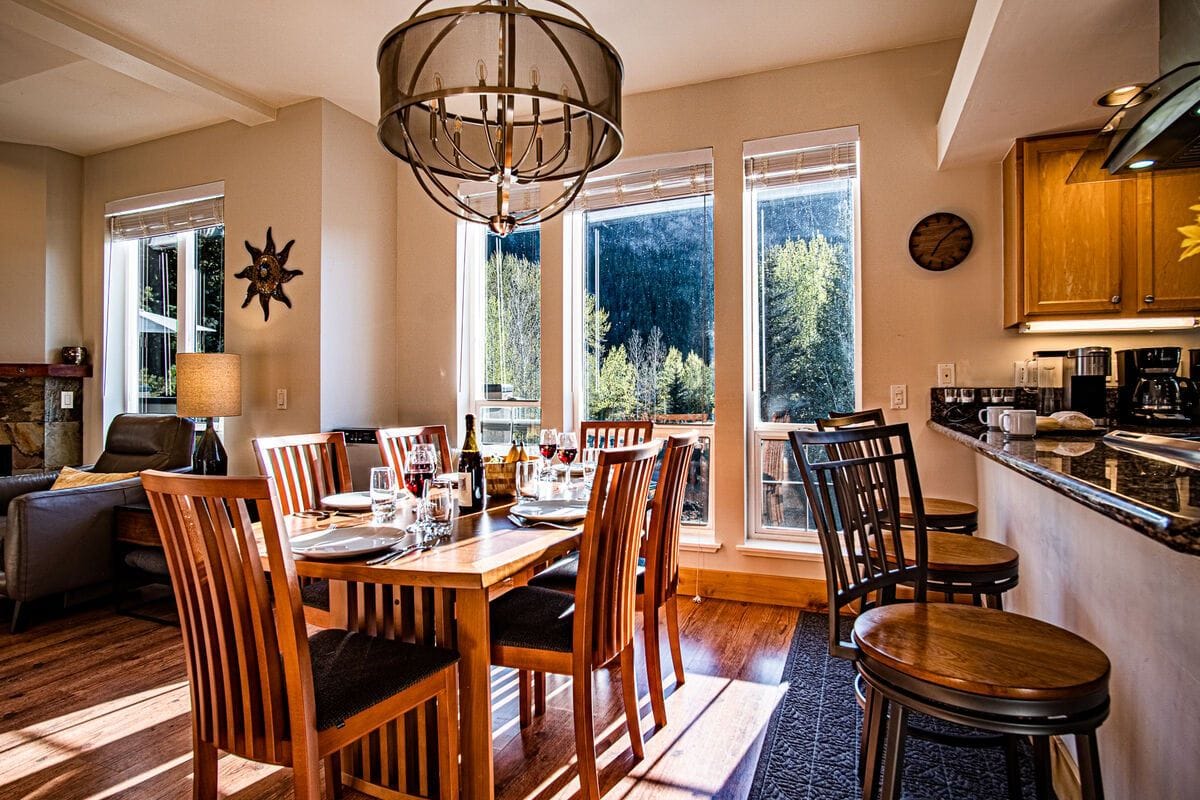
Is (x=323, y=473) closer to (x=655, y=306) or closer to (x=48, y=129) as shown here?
(x=655, y=306)

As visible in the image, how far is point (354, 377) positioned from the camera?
4.12 metres

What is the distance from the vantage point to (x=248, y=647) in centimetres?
133

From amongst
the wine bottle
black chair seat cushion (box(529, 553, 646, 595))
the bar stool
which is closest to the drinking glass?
the wine bottle

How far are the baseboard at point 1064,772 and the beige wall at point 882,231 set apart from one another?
1.43 m

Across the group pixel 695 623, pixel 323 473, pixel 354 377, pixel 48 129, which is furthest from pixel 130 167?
pixel 695 623

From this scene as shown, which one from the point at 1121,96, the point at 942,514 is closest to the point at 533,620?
the point at 942,514

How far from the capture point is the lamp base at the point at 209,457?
3.60m

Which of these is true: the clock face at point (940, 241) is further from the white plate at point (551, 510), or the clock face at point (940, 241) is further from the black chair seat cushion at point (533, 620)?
the black chair seat cushion at point (533, 620)

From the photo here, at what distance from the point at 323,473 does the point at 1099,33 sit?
3.06m

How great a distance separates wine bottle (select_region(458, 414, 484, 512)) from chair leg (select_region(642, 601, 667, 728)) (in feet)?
2.24

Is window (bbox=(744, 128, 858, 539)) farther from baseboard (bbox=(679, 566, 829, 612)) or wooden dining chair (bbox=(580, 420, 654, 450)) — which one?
wooden dining chair (bbox=(580, 420, 654, 450))

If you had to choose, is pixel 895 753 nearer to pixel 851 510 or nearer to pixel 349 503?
pixel 851 510

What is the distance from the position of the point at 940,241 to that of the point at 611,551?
2.42 meters

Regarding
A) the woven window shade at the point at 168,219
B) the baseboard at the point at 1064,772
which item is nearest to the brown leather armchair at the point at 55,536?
the woven window shade at the point at 168,219
